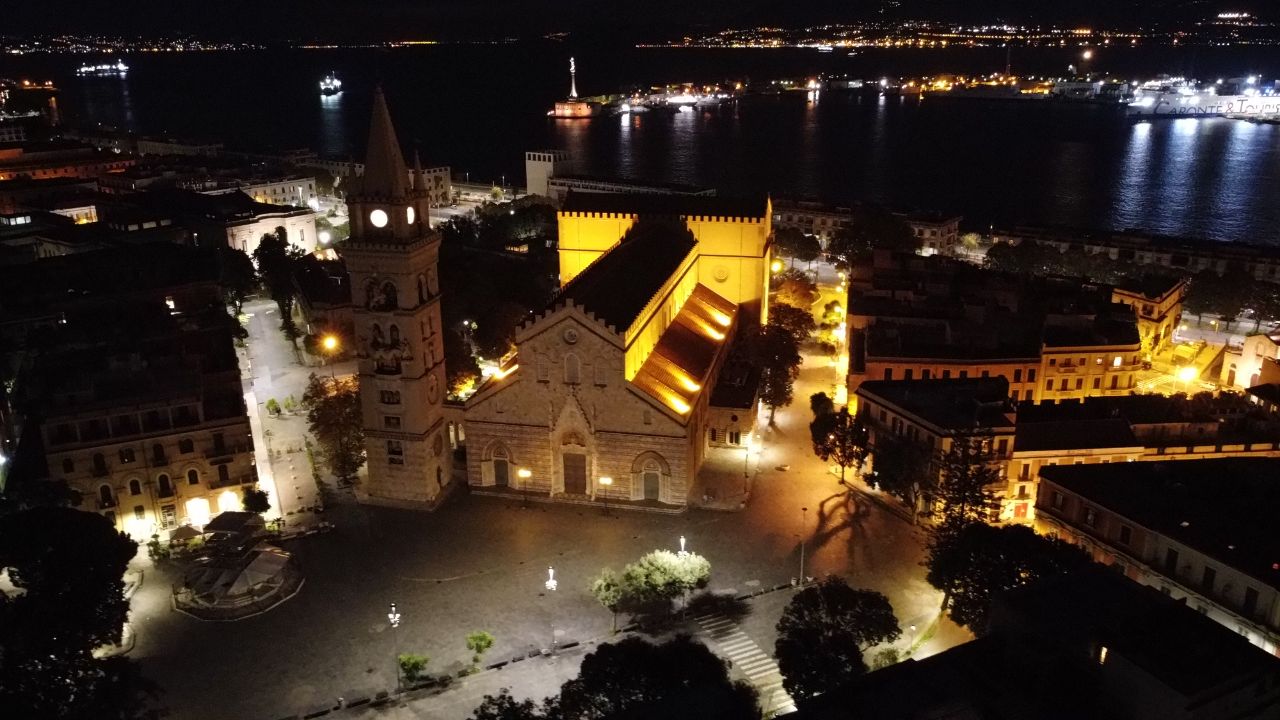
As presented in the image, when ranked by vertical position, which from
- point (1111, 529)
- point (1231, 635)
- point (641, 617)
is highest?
point (1231, 635)

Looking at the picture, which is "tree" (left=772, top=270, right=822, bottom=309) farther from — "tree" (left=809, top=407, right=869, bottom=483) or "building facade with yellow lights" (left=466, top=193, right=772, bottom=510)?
"tree" (left=809, top=407, right=869, bottom=483)

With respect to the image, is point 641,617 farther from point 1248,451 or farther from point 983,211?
point 983,211

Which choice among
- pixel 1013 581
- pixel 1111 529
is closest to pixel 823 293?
pixel 1111 529

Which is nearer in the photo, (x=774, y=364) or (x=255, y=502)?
(x=255, y=502)

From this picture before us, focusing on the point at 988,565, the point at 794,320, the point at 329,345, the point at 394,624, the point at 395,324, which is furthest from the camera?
the point at 794,320

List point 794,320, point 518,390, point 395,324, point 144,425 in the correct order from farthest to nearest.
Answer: point 794,320
point 518,390
point 395,324
point 144,425

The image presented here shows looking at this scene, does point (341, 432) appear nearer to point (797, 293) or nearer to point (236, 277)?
point (236, 277)

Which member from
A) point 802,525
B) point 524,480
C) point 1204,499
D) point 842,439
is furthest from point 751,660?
point 1204,499
